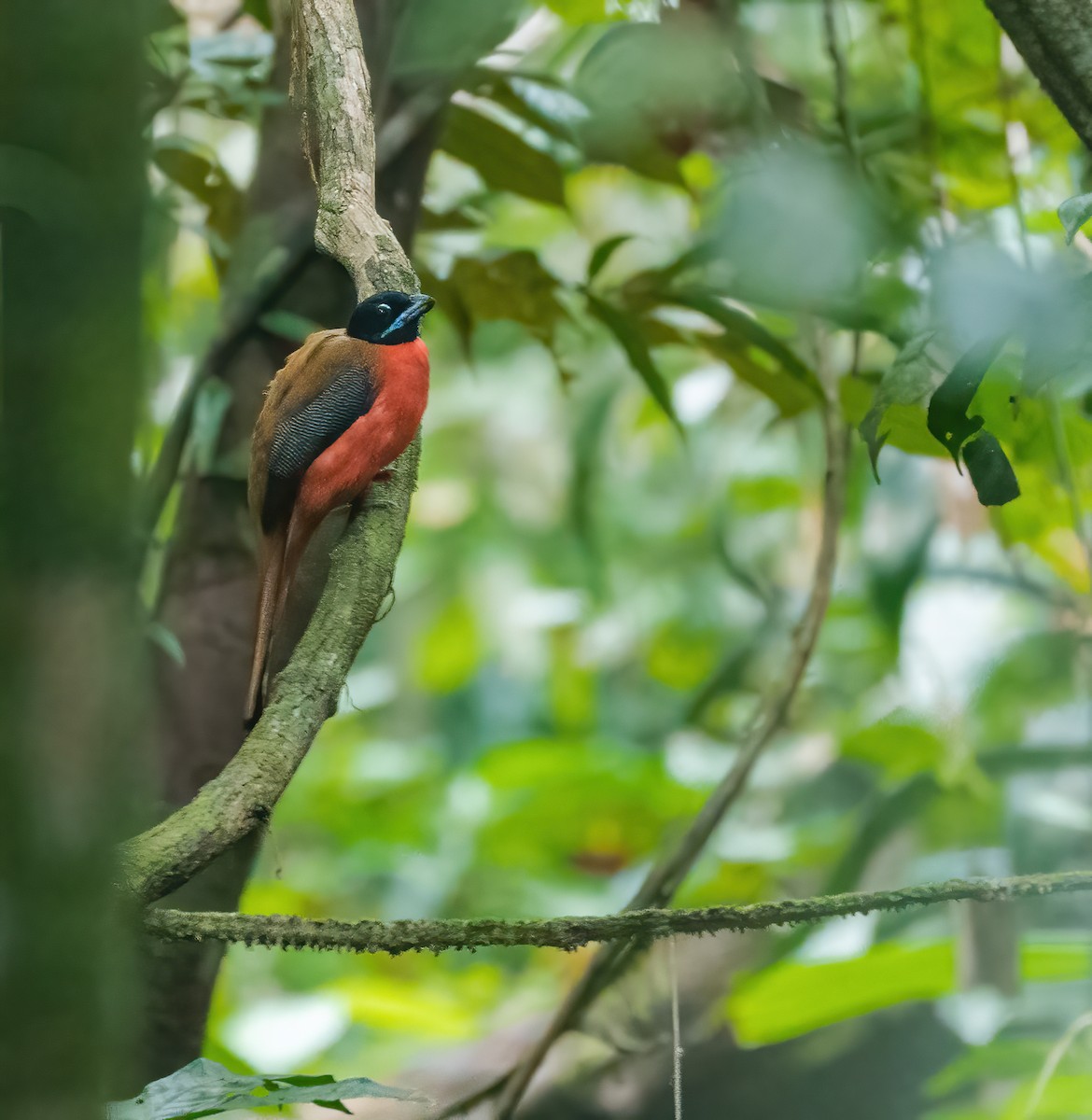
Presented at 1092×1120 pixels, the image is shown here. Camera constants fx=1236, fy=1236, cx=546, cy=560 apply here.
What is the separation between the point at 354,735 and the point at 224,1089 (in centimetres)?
282

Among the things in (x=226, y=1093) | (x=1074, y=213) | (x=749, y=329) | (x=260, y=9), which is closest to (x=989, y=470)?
(x=1074, y=213)

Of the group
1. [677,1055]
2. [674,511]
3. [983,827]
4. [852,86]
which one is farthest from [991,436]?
[674,511]

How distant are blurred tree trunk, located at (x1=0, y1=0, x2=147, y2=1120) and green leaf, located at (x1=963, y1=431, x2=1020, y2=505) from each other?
60cm

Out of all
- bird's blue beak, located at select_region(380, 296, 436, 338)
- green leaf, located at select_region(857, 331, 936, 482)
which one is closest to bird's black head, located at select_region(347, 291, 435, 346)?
bird's blue beak, located at select_region(380, 296, 436, 338)

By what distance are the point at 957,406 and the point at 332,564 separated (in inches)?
16.5

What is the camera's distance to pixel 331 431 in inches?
33.3

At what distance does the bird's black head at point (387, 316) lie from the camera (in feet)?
2.86

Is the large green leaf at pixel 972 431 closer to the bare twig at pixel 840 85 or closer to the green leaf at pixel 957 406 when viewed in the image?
the green leaf at pixel 957 406

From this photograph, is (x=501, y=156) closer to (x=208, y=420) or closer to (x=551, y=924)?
(x=208, y=420)

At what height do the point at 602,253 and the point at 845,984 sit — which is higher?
the point at 602,253

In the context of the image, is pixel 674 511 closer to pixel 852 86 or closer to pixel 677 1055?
pixel 852 86

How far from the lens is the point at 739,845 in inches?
114

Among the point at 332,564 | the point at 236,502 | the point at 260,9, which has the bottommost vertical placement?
the point at 236,502

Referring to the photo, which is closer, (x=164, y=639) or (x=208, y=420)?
(x=164, y=639)
